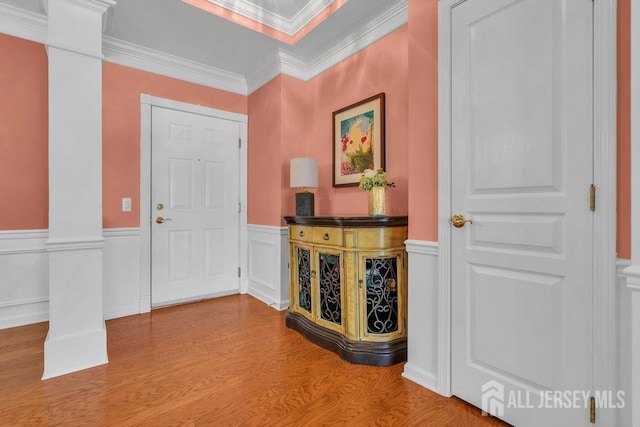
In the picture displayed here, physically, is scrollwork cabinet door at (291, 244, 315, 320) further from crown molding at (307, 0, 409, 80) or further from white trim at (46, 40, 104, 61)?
white trim at (46, 40, 104, 61)

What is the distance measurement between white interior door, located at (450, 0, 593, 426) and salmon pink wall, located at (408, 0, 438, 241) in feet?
0.42

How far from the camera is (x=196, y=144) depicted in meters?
3.44

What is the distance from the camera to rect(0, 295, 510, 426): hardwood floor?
5.06 feet

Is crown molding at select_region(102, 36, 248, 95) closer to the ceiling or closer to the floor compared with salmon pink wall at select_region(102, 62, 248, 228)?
closer to the ceiling

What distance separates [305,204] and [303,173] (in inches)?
11.2

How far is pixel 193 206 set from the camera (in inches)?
135

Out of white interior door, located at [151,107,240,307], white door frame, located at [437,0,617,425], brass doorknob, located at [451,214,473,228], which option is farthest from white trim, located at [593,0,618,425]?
white interior door, located at [151,107,240,307]

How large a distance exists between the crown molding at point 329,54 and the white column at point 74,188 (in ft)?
4.97

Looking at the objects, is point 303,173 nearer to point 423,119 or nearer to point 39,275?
point 423,119

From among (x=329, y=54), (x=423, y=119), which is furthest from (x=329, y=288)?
(x=329, y=54)

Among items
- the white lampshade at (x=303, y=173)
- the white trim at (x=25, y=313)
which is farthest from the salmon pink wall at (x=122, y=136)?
the white lampshade at (x=303, y=173)

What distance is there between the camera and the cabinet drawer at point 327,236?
2.24 metres

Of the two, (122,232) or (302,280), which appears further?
(122,232)

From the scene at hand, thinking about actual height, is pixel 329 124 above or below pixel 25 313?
above
